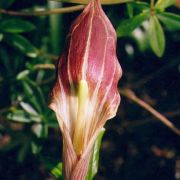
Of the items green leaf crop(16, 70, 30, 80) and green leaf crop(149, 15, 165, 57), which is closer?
green leaf crop(149, 15, 165, 57)

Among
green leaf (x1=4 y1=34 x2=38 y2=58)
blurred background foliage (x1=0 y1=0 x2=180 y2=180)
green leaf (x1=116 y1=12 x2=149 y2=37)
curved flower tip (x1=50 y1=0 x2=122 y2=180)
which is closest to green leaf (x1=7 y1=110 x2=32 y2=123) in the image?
blurred background foliage (x1=0 y1=0 x2=180 y2=180)

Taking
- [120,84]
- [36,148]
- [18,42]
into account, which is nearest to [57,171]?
[36,148]

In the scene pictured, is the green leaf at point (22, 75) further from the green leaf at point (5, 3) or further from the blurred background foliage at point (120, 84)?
the green leaf at point (5, 3)

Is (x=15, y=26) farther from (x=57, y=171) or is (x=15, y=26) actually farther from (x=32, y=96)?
(x=57, y=171)

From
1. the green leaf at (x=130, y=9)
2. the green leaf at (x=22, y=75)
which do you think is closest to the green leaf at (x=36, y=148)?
the green leaf at (x=22, y=75)

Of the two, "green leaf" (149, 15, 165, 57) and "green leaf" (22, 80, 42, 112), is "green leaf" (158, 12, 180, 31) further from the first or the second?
"green leaf" (22, 80, 42, 112)

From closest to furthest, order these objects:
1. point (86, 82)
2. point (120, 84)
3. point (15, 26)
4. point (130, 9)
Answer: point (86, 82)
point (130, 9)
point (15, 26)
point (120, 84)

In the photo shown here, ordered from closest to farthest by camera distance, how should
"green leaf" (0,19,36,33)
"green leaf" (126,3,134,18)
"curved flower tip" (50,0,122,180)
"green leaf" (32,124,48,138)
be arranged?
"curved flower tip" (50,0,122,180) < "green leaf" (126,3,134,18) < "green leaf" (0,19,36,33) < "green leaf" (32,124,48,138)

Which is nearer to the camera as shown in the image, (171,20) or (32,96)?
(171,20)
